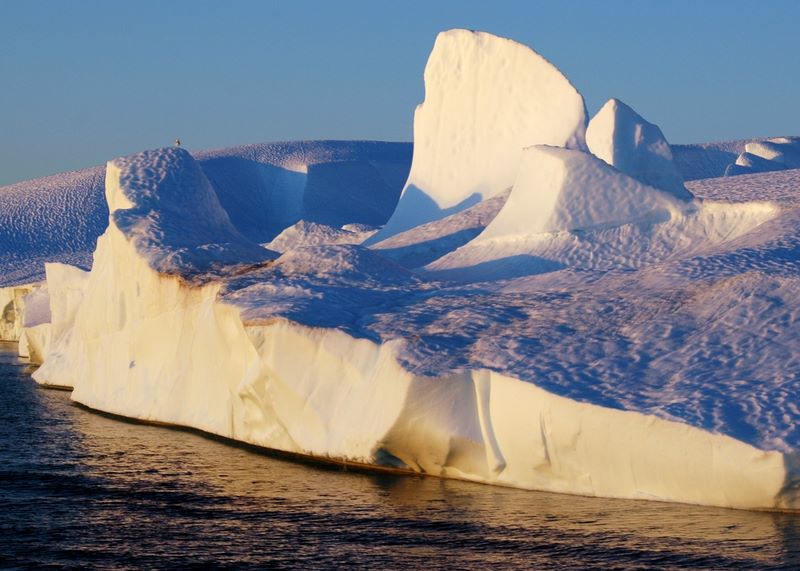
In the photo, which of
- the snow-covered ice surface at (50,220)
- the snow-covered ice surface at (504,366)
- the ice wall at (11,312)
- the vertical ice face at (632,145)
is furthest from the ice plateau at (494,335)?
the snow-covered ice surface at (50,220)

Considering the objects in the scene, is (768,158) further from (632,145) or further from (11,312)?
(11,312)

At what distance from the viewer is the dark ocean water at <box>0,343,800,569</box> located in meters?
8.34

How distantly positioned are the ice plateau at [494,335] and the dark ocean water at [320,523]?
1.34ft

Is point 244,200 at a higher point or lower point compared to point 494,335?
higher

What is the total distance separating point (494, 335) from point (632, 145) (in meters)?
12.9

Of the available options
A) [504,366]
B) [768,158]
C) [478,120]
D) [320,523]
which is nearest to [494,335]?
[504,366]

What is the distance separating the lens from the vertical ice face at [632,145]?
899 inches

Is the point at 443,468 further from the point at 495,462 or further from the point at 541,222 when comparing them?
the point at 541,222

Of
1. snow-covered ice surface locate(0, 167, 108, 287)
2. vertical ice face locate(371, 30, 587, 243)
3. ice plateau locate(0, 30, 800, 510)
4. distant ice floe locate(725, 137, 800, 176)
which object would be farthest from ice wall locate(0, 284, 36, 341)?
distant ice floe locate(725, 137, 800, 176)

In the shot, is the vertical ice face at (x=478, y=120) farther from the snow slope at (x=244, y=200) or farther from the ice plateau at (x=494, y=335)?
the snow slope at (x=244, y=200)

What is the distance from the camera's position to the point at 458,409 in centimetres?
1083

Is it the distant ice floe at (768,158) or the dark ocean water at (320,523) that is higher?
the distant ice floe at (768,158)

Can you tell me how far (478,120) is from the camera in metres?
25.9

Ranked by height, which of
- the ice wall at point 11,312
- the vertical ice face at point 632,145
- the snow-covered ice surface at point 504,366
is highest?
the vertical ice face at point 632,145
